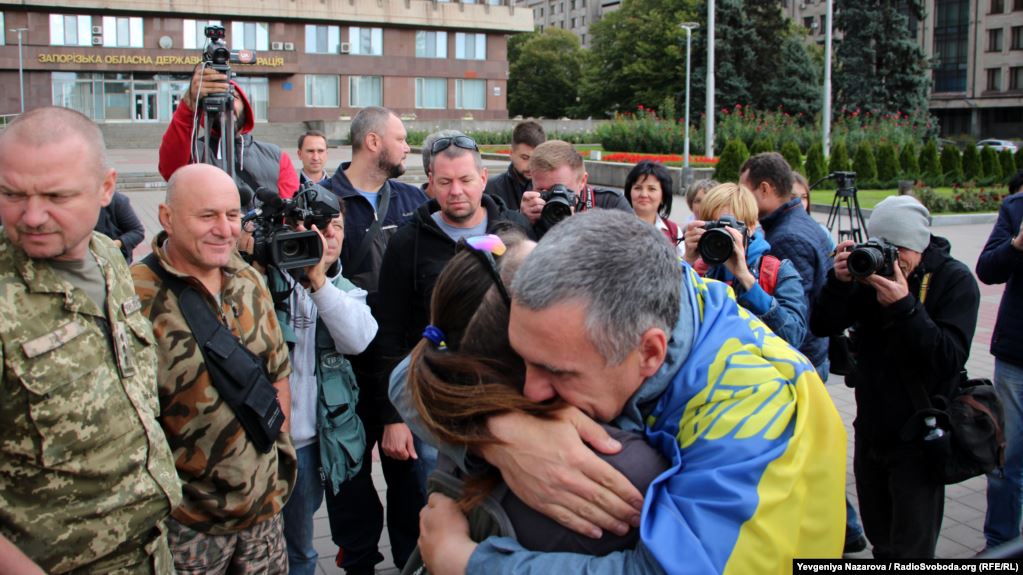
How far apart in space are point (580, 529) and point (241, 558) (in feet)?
6.12

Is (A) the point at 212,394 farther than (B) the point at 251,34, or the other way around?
(B) the point at 251,34

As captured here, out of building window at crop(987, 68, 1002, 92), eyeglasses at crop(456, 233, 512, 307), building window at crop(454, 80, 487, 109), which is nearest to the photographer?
eyeglasses at crop(456, 233, 512, 307)

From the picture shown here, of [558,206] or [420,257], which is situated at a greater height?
[558,206]

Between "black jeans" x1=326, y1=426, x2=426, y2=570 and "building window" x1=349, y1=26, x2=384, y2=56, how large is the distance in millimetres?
54197

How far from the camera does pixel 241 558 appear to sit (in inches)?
118

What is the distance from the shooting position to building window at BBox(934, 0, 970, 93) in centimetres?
6594

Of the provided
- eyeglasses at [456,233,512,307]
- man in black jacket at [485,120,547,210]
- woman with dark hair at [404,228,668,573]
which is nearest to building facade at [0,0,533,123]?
man in black jacket at [485,120,547,210]

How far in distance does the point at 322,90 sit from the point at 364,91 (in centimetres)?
272

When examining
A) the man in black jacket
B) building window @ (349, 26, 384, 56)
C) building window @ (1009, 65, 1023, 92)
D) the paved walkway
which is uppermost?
building window @ (349, 26, 384, 56)

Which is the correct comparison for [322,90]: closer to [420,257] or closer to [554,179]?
[554,179]

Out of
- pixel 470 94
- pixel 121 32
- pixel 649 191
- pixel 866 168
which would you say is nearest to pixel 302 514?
pixel 649 191

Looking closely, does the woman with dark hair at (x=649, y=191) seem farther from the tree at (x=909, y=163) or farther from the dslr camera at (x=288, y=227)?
the tree at (x=909, y=163)

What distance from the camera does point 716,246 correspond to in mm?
3680

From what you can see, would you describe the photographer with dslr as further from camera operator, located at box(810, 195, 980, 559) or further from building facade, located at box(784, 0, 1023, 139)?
building facade, located at box(784, 0, 1023, 139)
